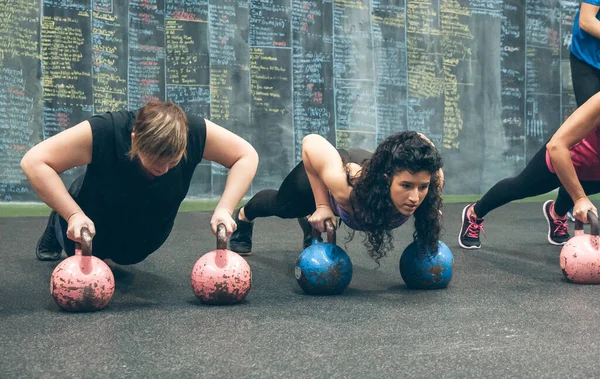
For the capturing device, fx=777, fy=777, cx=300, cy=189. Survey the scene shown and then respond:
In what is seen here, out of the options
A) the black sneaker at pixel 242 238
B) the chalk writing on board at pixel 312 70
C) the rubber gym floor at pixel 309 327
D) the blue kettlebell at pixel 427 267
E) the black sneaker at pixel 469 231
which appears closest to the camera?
the rubber gym floor at pixel 309 327

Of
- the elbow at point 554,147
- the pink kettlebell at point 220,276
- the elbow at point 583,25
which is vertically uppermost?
the elbow at point 583,25

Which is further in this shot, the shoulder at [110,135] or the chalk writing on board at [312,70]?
the chalk writing on board at [312,70]

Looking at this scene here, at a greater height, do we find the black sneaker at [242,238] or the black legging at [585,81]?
the black legging at [585,81]

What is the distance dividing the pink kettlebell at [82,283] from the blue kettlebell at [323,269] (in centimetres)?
73

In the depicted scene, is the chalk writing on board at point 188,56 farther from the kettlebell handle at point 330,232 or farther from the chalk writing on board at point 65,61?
the kettlebell handle at point 330,232

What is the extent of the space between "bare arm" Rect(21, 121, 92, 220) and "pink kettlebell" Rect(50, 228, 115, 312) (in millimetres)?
167

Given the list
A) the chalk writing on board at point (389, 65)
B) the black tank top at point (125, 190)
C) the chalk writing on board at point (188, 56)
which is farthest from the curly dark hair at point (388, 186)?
the chalk writing on board at point (389, 65)

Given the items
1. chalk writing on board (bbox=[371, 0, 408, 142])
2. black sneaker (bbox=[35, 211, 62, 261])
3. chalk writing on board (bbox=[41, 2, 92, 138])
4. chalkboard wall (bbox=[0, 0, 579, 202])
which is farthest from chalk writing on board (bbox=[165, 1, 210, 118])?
black sneaker (bbox=[35, 211, 62, 261])

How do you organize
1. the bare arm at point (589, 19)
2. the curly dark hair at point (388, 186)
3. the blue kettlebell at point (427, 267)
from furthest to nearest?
the bare arm at point (589, 19) → the blue kettlebell at point (427, 267) → the curly dark hair at point (388, 186)

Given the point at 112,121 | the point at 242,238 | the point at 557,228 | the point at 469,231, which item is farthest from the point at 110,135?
the point at 557,228

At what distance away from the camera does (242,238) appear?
3992 mm

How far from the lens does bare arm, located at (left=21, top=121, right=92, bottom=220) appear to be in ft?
8.64

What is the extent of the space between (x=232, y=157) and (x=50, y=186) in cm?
68

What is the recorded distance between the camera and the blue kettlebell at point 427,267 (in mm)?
3018
